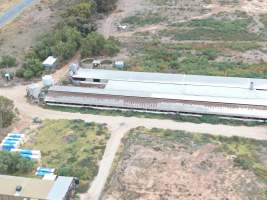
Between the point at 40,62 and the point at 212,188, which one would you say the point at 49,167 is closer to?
the point at 212,188

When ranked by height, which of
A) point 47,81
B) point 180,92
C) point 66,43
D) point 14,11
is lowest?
point 180,92

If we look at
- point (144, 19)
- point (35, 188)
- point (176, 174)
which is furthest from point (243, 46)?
point (35, 188)

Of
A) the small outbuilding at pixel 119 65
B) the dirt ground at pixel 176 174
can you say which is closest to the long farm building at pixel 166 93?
the small outbuilding at pixel 119 65

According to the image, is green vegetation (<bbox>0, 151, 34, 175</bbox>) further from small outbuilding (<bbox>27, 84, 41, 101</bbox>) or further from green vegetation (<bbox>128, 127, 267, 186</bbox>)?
small outbuilding (<bbox>27, 84, 41, 101</bbox>)

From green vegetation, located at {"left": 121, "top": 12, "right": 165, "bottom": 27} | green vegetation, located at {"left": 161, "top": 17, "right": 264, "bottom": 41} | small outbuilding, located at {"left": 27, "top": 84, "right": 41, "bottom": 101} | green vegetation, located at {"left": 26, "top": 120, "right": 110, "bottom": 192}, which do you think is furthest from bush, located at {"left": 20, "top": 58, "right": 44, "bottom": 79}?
green vegetation, located at {"left": 161, "top": 17, "right": 264, "bottom": 41}

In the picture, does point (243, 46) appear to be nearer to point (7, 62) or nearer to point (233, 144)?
point (233, 144)

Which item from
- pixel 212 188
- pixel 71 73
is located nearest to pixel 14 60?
pixel 71 73
